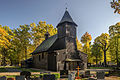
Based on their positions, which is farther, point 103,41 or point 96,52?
point 96,52

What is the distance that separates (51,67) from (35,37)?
22.9 meters

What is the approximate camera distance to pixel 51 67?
26.7m

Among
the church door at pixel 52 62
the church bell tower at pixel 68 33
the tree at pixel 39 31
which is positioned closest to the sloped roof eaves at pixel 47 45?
the church door at pixel 52 62

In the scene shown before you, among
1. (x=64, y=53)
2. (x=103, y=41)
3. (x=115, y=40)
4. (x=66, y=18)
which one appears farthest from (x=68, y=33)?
(x=103, y=41)

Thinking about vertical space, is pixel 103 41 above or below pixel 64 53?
above

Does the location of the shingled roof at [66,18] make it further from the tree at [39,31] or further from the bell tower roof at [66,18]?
the tree at [39,31]

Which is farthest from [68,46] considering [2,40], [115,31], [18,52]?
[18,52]

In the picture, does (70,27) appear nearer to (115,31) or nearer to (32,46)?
(115,31)

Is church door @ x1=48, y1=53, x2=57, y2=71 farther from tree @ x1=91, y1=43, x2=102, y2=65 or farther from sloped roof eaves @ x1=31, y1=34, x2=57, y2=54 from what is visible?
tree @ x1=91, y1=43, x2=102, y2=65

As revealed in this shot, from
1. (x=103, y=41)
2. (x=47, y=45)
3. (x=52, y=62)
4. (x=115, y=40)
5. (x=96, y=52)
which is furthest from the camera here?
(x=96, y=52)

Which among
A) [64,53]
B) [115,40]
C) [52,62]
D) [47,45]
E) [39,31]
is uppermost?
[39,31]

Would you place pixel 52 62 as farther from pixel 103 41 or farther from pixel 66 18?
pixel 103 41

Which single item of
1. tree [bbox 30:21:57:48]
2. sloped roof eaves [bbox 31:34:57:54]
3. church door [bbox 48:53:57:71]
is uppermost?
tree [bbox 30:21:57:48]

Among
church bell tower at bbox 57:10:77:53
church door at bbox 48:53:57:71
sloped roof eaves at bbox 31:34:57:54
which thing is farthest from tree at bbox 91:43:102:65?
church door at bbox 48:53:57:71
